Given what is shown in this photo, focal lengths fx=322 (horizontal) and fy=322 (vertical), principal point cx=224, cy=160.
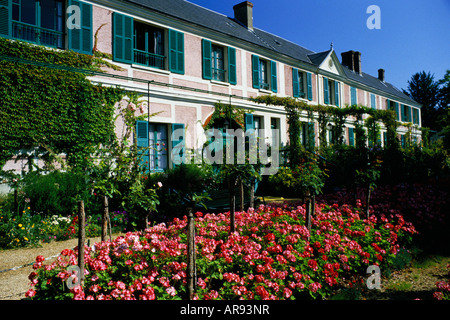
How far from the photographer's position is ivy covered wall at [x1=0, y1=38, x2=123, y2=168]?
7.40 m

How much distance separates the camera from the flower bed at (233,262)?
2.87 meters

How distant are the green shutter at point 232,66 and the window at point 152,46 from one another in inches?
85.5

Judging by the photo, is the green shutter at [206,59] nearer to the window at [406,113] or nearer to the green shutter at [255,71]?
the green shutter at [255,71]

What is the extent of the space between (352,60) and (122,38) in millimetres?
20051

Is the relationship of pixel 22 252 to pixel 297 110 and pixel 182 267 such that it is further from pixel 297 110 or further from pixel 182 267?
pixel 297 110

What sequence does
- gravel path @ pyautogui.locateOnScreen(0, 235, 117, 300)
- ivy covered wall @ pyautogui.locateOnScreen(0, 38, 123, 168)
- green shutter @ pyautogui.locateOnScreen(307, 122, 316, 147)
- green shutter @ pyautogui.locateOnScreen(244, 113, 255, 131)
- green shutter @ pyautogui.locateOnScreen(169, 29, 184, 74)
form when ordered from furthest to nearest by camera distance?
green shutter @ pyautogui.locateOnScreen(307, 122, 316, 147), green shutter @ pyautogui.locateOnScreen(244, 113, 255, 131), green shutter @ pyautogui.locateOnScreen(169, 29, 184, 74), ivy covered wall @ pyautogui.locateOnScreen(0, 38, 123, 168), gravel path @ pyautogui.locateOnScreen(0, 235, 117, 300)

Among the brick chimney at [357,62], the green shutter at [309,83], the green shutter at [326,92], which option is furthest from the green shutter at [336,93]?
the brick chimney at [357,62]

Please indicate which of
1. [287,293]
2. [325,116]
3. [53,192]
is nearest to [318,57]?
[325,116]

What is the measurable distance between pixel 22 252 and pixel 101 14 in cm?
675

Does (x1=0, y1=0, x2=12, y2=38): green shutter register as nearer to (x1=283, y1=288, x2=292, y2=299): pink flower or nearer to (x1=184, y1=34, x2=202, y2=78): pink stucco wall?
(x1=184, y1=34, x2=202, y2=78): pink stucco wall

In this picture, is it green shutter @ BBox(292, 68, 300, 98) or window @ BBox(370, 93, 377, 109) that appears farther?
window @ BBox(370, 93, 377, 109)

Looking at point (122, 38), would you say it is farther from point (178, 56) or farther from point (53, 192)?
point (53, 192)

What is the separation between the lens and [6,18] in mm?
7484

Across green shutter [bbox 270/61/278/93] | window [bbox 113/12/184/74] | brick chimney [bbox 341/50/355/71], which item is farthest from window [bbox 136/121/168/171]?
brick chimney [bbox 341/50/355/71]
